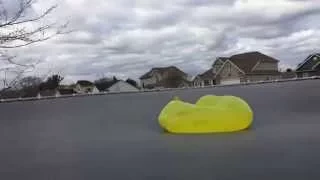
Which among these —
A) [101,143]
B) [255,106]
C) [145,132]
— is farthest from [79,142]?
[255,106]

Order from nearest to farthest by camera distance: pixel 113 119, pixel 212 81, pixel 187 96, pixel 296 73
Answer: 1. pixel 113 119
2. pixel 187 96
3. pixel 296 73
4. pixel 212 81

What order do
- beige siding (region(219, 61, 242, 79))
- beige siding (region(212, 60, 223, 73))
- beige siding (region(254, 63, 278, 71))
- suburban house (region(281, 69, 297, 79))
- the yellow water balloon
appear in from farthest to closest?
beige siding (region(254, 63, 278, 71)) < beige siding (region(212, 60, 223, 73)) < beige siding (region(219, 61, 242, 79)) < suburban house (region(281, 69, 297, 79)) < the yellow water balloon

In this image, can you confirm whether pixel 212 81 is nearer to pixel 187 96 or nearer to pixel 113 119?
pixel 187 96

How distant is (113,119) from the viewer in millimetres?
15078

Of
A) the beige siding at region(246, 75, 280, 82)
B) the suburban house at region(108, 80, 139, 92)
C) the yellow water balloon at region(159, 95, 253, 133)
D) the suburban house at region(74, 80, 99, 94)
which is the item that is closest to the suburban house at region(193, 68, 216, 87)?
the beige siding at region(246, 75, 280, 82)

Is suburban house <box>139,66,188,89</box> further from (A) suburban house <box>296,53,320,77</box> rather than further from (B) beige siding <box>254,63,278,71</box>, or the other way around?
(A) suburban house <box>296,53,320,77</box>

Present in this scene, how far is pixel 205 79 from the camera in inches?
1299

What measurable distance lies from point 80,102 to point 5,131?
611cm

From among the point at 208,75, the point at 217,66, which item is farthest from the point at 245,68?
the point at 208,75

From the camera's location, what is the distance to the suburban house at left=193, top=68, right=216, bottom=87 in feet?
105

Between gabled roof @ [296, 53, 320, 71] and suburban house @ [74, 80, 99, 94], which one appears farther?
gabled roof @ [296, 53, 320, 71]

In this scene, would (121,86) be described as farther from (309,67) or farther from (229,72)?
(309,67)

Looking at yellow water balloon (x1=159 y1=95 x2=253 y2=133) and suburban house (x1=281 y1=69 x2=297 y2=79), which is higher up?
suburban house (x1=281 y1=69 x2=297 y2=79)

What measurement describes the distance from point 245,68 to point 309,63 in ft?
16.0
